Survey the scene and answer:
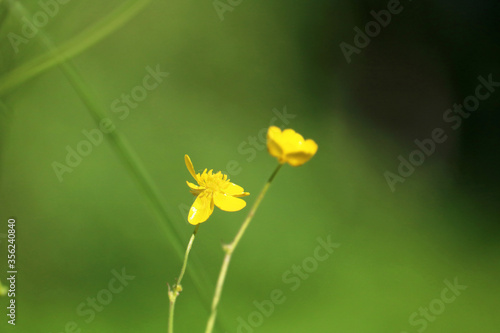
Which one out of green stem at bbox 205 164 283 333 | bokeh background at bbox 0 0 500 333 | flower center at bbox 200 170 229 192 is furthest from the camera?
bokeh background at bbox 0 0 500 333

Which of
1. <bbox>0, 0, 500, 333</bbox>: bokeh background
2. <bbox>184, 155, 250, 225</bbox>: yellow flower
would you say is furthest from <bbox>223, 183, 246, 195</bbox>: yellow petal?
<bbox>0, 0, 500, 333</bbox>: bokeh background

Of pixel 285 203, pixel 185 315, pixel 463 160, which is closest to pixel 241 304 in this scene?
pixel 185 315

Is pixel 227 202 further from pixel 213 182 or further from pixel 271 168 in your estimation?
pixel 271 168

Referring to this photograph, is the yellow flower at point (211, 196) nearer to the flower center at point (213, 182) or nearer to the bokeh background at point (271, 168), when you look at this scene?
the flower center at point (213, 182)

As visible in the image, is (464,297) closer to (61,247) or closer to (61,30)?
(61,247)

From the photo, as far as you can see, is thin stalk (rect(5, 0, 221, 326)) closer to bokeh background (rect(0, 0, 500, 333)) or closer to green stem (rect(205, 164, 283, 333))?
green stem (rect(205, 164, 283, 333))

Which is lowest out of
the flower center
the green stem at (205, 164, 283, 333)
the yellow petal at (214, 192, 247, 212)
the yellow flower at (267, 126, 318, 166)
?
the green stem at (205, 164, 283, 333)

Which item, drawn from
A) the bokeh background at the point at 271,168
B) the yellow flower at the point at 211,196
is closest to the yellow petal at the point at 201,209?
the yellow flower at the point at 211,196
